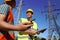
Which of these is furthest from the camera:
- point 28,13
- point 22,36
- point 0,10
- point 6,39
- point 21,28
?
point 28,13

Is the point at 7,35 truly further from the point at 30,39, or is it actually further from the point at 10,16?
the point at 30,39

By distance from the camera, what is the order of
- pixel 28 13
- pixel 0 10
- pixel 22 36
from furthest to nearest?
1. pixel 28 13
2. pixel 22 36
3. pixel 0 10

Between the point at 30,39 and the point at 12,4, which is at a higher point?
the point at 12,4

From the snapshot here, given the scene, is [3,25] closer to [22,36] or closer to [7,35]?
[7,35]

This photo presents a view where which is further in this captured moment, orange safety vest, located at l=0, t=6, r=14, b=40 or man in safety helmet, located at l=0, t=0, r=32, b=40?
orange safety vest, located at l=0, t=6, r=14, b=40

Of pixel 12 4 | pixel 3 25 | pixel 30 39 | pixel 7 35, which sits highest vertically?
pixel 12 4

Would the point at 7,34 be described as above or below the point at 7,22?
below

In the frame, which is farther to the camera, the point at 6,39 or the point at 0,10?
the point at 6,39

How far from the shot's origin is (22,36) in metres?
5.58

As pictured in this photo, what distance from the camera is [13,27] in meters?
2.62

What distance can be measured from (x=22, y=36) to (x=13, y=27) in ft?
9.74

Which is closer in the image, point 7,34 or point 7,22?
point 7,22

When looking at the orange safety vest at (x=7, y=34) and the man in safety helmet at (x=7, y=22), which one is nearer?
the man in safety helmet at (x=7, y=22)

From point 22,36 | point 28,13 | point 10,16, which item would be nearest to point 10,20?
point 10,16
